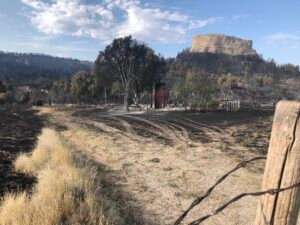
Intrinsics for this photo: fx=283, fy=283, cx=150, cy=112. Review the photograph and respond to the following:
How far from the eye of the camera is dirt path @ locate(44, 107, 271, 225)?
549 cm

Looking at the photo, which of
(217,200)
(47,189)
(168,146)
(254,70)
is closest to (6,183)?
(47,189)

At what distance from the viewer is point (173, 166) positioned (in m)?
8.62

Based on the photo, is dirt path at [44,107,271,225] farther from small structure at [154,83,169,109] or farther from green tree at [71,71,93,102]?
green tree at [71,71,93,102]

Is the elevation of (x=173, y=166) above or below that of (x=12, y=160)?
above

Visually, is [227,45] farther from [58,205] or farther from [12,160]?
[58,205]

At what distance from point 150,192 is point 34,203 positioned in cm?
271

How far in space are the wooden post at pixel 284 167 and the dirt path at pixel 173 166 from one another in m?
3.30

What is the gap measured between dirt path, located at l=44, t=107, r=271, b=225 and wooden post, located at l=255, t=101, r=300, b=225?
3.30m

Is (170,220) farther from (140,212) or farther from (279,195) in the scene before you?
(279,195)

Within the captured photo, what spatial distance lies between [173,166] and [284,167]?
23.0 feet

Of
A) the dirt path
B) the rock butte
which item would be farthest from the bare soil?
the rock butte

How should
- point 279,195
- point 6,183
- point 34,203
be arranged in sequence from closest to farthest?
point 279,195 < point 34,203 < point 6,183

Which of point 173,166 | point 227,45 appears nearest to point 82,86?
point 173,166

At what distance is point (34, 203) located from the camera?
4.47m
